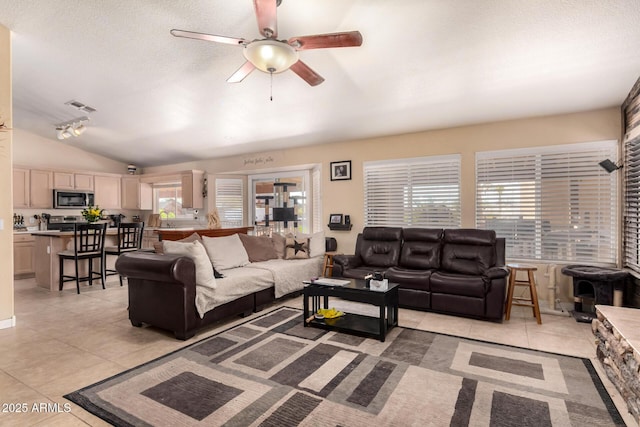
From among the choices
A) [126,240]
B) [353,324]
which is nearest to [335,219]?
[353,324]

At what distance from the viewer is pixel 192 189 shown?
7.23 m

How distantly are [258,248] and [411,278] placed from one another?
223 cm

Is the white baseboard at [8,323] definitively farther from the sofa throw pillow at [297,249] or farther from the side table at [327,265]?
the side table at [327,265]

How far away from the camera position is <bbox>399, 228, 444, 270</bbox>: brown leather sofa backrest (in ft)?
14.6

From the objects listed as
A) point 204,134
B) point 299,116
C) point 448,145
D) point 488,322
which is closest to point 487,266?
point 488,322

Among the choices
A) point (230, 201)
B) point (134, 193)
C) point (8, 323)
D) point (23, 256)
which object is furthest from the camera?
point (134, 193)

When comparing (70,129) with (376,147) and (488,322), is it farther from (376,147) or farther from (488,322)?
(488,322)

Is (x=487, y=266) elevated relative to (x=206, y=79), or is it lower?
lower

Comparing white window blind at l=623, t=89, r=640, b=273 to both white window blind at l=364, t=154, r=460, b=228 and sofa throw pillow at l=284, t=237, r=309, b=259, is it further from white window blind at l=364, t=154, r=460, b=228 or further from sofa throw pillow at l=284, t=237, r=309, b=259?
sofa throw pillow at l=284, t=237, r=309, b=259

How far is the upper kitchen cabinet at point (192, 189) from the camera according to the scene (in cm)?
724

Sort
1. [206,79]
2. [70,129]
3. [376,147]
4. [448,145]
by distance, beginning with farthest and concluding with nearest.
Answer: [70,129], [376,147], [448,145], [206,79]

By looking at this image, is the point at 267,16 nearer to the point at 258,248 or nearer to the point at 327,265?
the point at 258,248

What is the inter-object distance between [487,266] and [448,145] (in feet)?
6.11

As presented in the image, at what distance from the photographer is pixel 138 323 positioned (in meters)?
3.47
